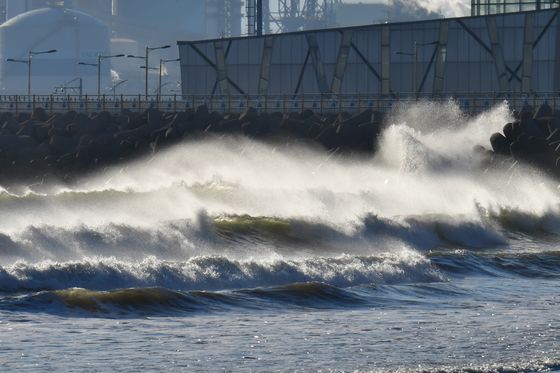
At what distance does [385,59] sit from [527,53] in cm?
639

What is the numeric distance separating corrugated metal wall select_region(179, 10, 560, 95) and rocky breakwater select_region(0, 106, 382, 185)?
722 centimetres

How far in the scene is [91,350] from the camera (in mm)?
17781

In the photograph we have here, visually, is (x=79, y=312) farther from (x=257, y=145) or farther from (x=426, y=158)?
(x=257, y=145)

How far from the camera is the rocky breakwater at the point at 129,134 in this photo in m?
52.4

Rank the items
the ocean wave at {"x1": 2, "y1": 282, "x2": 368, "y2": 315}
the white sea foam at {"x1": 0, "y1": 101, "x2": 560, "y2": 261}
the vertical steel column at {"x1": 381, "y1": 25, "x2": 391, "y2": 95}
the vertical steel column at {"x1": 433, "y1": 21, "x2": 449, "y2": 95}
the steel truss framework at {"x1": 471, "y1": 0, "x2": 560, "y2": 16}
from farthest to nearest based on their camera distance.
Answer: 1. the steel truss framework at {"x1": 471, "y1": 0, "x2": 560, "y2": 16}
2. the vertical steel column at {"x1": 381, "y1": 25, "x2": 391, "y2": 95}
3. the vertical steel column at {"x1": 433, "y1": 21, "x2": 449, "y2": 95}
4. the white sea foam at {"x1": 0, "y1": 101, "x2": 560, "y2": 261}
5. the ocean wave at {"x1": 2, "y1": 282, "x2": 368, "y2": 315}

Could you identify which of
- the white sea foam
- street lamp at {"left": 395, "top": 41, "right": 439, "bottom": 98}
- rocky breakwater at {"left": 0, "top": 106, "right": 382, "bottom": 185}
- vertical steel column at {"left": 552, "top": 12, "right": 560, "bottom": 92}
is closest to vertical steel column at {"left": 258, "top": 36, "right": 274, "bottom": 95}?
street lamp at {"left": 395, "top": 41, "right": 439, "bottom": 98}

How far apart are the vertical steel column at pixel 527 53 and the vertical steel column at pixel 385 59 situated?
607cm

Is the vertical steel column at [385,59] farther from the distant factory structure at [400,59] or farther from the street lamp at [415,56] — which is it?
the street lamp at [415,56]

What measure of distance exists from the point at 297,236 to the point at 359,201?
5.30 meters

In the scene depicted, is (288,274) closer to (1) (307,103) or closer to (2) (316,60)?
(1) (307,103)

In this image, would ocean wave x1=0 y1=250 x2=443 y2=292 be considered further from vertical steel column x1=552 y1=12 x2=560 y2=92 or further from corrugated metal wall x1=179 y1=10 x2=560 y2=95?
vertical steel column x1=552 y1=12 x2=560 y2=92

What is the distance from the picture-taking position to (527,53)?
68.7 m

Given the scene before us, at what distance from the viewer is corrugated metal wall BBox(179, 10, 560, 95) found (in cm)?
6869

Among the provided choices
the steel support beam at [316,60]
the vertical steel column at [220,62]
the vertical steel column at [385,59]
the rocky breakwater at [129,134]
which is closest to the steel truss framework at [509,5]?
the vertical steel column at [385,59]
